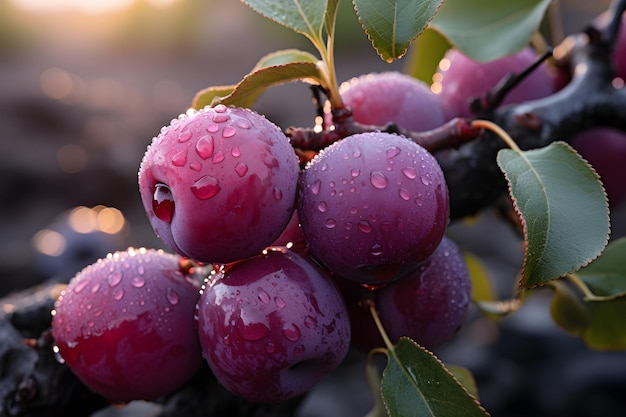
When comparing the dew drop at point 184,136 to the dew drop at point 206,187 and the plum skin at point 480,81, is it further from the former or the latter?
the plum skin at point 480,81

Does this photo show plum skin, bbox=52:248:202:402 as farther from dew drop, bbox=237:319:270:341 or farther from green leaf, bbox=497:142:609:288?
green leaf, bbox=497:142:609:288

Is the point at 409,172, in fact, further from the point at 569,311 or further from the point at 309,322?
the point at 569,311

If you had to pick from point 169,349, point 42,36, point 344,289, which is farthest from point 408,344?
point 42,36

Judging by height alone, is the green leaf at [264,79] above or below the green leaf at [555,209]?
above

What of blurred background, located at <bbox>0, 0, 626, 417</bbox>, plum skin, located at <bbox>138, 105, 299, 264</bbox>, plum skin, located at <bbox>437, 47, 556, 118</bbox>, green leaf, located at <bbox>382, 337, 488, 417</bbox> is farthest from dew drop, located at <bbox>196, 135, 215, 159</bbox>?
blurred background, located at <bbox>0, 0, 626, 417</bbox>

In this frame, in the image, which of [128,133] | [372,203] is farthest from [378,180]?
[128,133]

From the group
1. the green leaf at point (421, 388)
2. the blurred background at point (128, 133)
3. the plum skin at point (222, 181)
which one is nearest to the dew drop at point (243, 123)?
the plum skin at point (222, 181)

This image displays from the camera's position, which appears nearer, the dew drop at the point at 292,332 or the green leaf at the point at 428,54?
the dew drop at the point at 292,332
